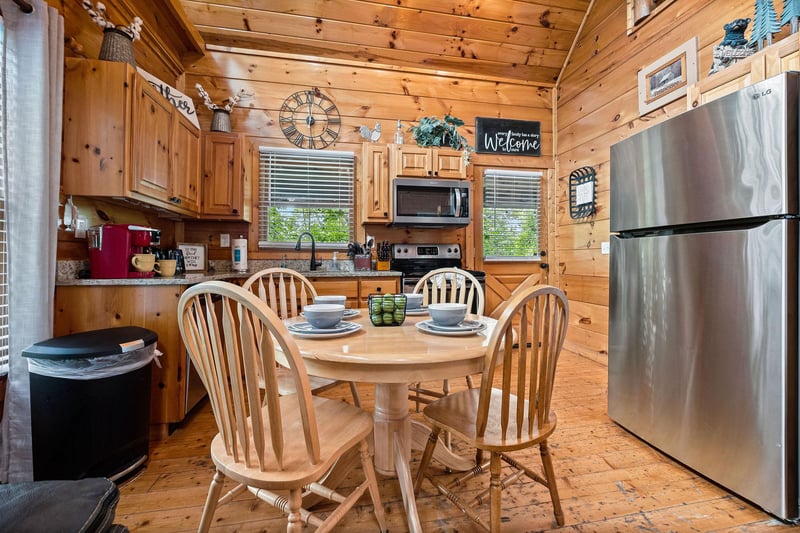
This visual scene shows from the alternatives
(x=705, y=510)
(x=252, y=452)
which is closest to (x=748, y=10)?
(x=705, y=510)

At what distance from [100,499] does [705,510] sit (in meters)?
1.99

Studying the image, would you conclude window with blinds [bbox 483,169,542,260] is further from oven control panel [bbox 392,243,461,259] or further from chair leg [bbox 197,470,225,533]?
chair leg [bbox 197,470,225,533]

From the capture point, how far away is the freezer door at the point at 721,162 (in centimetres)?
129

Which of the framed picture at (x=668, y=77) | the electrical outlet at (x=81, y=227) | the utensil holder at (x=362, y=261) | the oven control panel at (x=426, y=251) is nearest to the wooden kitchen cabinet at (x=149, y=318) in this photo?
the electrical outlet at (x=81, y=227)

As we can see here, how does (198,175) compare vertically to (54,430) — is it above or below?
above

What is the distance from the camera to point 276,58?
3.52m

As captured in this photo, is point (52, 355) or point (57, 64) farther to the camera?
point (57, 64)

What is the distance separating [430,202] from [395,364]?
8.39 feet

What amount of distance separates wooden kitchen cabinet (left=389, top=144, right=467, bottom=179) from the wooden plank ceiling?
1.09 m

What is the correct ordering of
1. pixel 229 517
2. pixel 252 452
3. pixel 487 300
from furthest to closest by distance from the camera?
pixel 487 300
pixel 229 517
pixel 252 452

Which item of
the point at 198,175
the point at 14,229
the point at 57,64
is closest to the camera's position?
the point at 14,229

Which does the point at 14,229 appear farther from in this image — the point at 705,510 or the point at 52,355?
the point at 705,510

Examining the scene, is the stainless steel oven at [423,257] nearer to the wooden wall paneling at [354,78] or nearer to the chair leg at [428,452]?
the wooden wall paneling at [354,78]

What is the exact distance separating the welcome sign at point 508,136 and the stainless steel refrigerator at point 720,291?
2.14 metres
